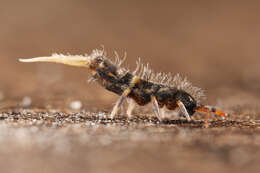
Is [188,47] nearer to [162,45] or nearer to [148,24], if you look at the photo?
[162,45]

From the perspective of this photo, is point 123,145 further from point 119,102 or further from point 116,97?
point 116,97

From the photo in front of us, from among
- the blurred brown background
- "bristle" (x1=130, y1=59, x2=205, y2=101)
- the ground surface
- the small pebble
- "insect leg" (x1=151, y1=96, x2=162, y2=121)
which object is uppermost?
the blurred brown background

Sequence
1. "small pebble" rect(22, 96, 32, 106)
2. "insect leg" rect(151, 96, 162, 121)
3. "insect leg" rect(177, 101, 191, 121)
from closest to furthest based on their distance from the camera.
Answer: "insect leg" rect(151, 96, 162, 121) < "insect leg" rect(177, 101, 191, 121) < "small pebble" rect(22, 96, 32, 106)

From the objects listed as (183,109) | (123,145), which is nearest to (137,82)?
(183,109)

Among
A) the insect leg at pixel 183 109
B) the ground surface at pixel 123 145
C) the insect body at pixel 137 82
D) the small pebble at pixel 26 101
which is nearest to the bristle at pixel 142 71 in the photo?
the insect body at pixel 137 82

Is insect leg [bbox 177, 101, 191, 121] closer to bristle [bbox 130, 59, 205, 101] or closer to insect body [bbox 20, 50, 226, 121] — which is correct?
insect body [bbox 20, 50, 226, 121]

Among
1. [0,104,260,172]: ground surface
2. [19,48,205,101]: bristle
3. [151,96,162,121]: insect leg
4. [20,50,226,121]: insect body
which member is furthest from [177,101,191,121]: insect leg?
[151,96,162,121]: insect leg

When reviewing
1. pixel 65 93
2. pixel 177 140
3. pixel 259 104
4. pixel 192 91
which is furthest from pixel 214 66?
pixel 177 140
